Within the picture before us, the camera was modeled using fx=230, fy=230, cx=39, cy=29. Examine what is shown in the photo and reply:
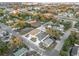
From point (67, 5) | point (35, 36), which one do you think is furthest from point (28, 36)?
point (67, 5)

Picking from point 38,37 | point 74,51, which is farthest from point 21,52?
point 74,51

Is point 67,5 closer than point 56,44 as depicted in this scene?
No

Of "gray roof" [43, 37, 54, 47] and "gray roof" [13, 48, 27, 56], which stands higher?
"gray roof" [43, 37, 54, 47]

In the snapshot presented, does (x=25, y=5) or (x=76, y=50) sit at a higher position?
(x=25, y=5)

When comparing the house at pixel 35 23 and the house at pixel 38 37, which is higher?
the house at pixel 35 23

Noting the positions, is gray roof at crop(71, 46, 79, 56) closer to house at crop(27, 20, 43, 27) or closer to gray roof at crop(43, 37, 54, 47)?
gray roof at crop(43, 37, 54, 47)

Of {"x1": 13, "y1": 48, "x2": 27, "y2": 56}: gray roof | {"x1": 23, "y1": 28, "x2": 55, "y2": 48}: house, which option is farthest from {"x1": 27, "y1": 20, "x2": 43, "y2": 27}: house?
{"x1": 13, "y1": 48, "x2": 27, "y2": 56}: gray roof

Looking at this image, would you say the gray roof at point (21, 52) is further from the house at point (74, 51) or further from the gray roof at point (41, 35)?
the house at point (74, 51)

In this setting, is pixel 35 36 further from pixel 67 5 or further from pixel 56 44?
pixel 67 5

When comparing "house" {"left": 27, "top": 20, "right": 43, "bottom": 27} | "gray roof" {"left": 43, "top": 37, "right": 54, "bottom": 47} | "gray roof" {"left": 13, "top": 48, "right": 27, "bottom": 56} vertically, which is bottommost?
"gray roof" {"left": 13, "top": 48, "right": 27, "bottom": 56}

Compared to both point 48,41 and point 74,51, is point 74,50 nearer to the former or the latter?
point 74,51

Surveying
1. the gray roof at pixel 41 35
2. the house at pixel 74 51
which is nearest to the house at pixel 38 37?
the gray roof at pixel 41 35
